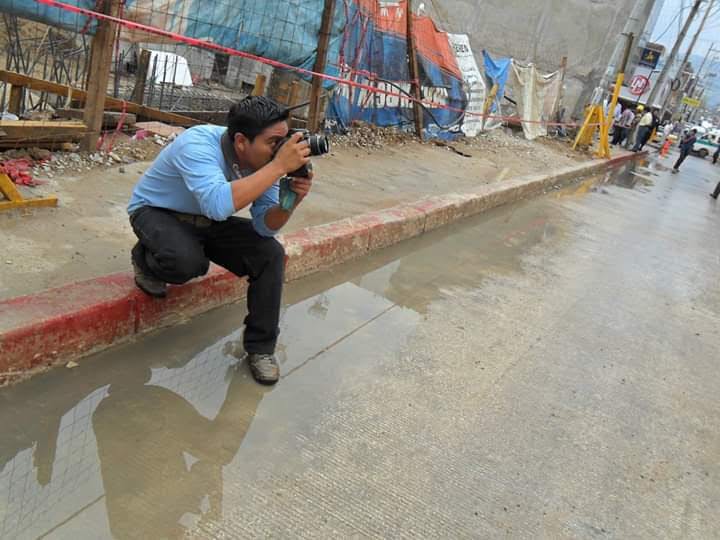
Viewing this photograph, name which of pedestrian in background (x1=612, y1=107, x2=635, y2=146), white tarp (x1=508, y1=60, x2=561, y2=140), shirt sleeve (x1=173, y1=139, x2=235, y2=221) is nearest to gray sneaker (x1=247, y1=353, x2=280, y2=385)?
shirt sleeve (x1=173, y1=139, x2=235, y2=221)

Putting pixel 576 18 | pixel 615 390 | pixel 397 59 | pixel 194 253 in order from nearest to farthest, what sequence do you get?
pixel 194 253 < pixel 615 390 < pixel 397 59 < pixel 576 18

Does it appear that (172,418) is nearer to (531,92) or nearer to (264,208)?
(264,208)

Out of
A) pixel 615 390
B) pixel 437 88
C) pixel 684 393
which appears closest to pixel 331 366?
pixel 615 390

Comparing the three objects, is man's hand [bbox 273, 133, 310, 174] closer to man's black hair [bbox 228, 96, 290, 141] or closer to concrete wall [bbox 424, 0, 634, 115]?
man's black hair [bbox 228, 96, 290, 141]

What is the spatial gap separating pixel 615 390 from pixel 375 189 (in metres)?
3.58

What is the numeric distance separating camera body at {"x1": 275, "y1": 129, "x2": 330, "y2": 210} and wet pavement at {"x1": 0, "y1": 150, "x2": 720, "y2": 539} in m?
0.83

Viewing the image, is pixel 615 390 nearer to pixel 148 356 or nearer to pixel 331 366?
pixel 331 366

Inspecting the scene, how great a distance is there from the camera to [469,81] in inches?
525

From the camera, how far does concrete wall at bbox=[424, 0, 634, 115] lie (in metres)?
21.4

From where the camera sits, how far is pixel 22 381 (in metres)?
2.33

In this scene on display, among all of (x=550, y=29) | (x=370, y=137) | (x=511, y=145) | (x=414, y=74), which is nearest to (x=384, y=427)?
(x=370, y=137)

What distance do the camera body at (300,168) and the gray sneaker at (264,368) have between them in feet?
2.31

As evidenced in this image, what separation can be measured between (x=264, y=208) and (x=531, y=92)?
16353 mm

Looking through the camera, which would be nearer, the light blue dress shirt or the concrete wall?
the light blue dress shirt
